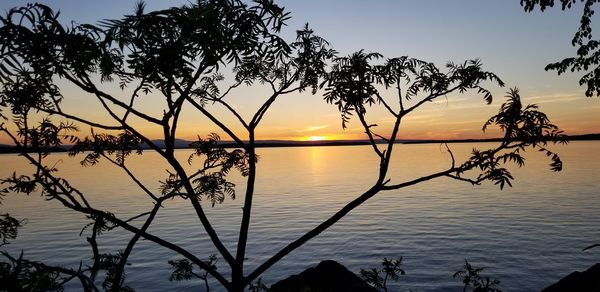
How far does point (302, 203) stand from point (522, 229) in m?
26.1

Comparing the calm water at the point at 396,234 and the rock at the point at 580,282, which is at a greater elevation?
the rock at the point at 580,282

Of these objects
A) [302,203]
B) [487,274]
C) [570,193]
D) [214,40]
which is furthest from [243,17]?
[570,193]

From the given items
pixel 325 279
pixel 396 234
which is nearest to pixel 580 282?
pixel 325 279

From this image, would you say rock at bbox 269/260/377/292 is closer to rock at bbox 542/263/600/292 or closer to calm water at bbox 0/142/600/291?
calm water at bbox 0/142/600/291

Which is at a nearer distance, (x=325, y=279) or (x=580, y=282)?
(x=580, y=282)

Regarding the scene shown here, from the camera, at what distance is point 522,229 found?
34.2 m

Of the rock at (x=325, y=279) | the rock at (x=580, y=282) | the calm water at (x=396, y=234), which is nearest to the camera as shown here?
the rock at (x=580, y=282)

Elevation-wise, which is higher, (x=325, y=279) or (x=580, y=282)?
(x=580, y=282)

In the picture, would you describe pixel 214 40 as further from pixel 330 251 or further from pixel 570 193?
pixel 570 193

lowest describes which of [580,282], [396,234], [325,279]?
[396,234]

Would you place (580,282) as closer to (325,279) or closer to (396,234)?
(325,279)

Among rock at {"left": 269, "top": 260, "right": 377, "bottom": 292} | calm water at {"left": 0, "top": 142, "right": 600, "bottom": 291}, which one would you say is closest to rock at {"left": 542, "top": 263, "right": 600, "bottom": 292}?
rock at {"left": 269, "top": 260, "right": 377, "bottom": 292}

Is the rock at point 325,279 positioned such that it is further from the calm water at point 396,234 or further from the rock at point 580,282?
the rock at point 580,282

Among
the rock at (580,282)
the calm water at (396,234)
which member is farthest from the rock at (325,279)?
the rock at (580,282)
